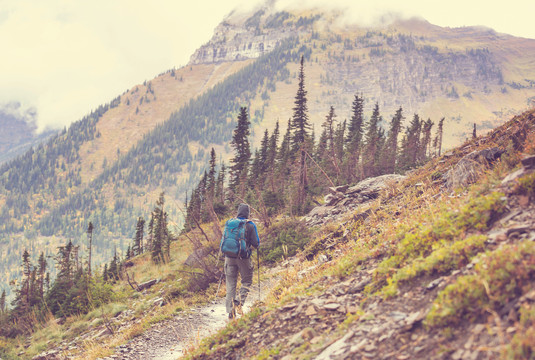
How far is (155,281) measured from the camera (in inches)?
713

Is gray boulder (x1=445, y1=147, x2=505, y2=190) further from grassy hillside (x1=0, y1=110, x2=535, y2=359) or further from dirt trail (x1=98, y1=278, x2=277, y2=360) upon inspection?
dirt trail (x1=98, y1=278, x2=277, y2=360)

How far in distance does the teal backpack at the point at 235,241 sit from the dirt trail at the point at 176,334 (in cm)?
121

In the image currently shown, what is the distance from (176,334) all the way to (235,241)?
3379 millimetres

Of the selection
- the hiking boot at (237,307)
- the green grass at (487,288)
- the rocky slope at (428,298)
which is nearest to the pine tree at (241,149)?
the hiking boot at (237,307)

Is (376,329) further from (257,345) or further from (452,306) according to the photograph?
(257,345)

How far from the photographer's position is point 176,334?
932 cm

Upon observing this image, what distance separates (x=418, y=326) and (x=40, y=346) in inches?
592

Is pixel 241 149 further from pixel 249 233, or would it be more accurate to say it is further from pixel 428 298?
pixel 428 298

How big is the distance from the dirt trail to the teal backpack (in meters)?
1.21

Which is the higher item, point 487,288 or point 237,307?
point 487,288

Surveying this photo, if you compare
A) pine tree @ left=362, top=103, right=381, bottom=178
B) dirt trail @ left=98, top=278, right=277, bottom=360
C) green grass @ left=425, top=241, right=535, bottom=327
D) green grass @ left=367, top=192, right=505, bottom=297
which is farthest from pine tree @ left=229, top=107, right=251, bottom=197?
green grass @ left=425, top=241, right=535, bottom=327

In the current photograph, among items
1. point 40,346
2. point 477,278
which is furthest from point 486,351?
point 40,346

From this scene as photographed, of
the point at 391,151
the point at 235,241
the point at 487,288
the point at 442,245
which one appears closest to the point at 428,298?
the point at 487,288

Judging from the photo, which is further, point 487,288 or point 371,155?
point 371,155
